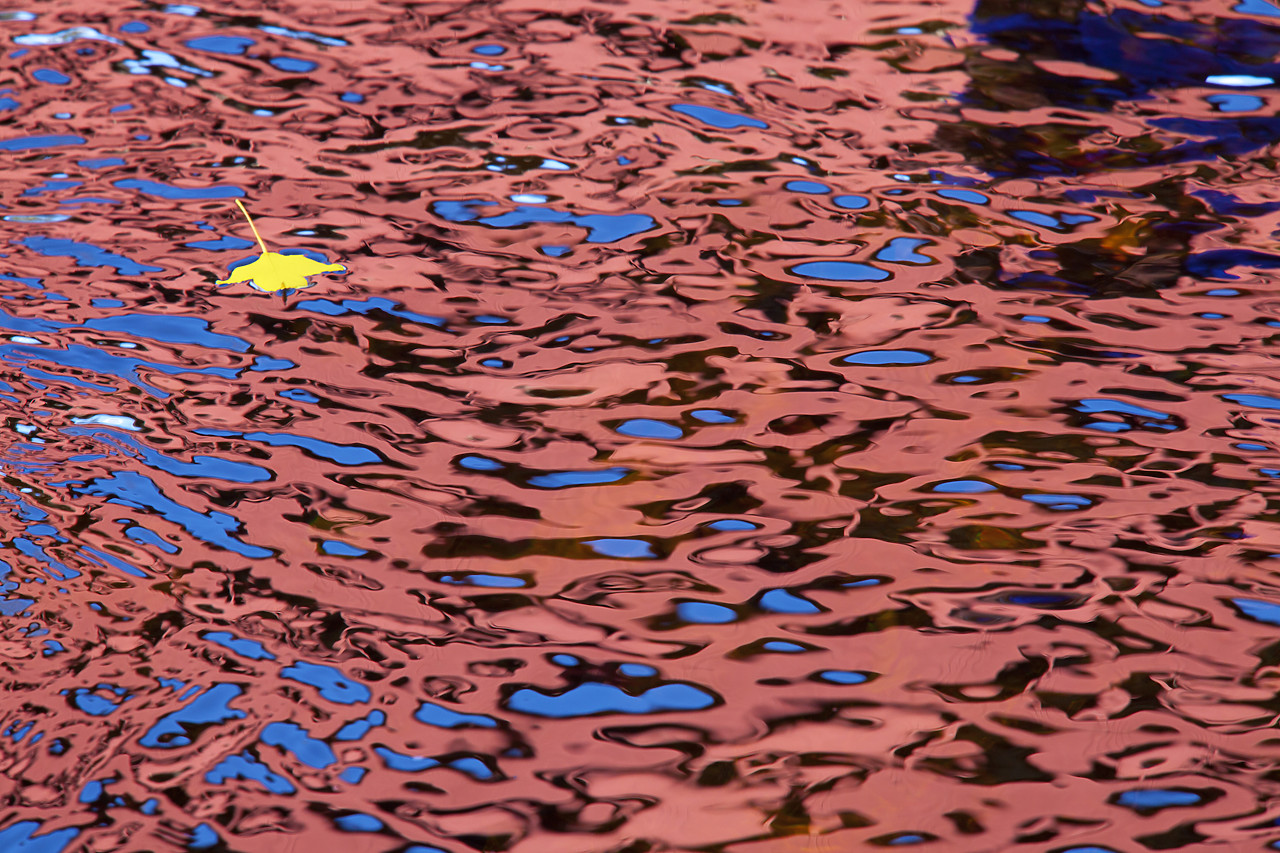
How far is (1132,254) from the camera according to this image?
294 centimetres

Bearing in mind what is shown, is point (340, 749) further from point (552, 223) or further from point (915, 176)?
point (915, 176)

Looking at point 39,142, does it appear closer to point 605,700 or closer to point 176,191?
point 176,191

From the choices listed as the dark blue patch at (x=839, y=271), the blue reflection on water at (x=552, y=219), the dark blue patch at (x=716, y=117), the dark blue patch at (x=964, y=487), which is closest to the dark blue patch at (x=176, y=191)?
the blue reflection on water at (x=552, y=219)

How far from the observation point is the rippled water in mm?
1630

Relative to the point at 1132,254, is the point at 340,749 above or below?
below

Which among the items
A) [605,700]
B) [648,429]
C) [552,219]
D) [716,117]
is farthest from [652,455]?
[716,117]

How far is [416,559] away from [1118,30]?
364 centimetres

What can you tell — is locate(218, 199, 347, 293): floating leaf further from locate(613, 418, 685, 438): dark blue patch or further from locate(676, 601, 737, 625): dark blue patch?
locate(676, 601, 737, 625): dark blue patch

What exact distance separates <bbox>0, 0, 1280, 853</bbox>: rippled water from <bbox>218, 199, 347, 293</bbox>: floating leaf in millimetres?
71

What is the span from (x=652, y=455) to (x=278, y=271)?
134 centimetres

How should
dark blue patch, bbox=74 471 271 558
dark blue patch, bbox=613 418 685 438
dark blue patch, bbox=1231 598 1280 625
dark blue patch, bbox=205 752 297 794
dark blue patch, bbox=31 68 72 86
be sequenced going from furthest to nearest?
dark blue patch, bbox=31 68 72 86, dark blue patch, bbox=613 418 685 438, dark blue patch, bbox=74 471 271 558, dark blue patch, bbox=1231 598 1280 625, dark blue patch, bbox=205 752 297 794

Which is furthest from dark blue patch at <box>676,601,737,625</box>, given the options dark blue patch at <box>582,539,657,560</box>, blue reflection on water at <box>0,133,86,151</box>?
blue reflection on water at <box>0,133,86,151</box>

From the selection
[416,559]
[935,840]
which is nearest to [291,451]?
[416,559]

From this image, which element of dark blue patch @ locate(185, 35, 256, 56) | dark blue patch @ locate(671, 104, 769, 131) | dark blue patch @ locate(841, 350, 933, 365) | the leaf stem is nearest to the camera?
dark blue patch @ locate(841, 350, 933, 365)
